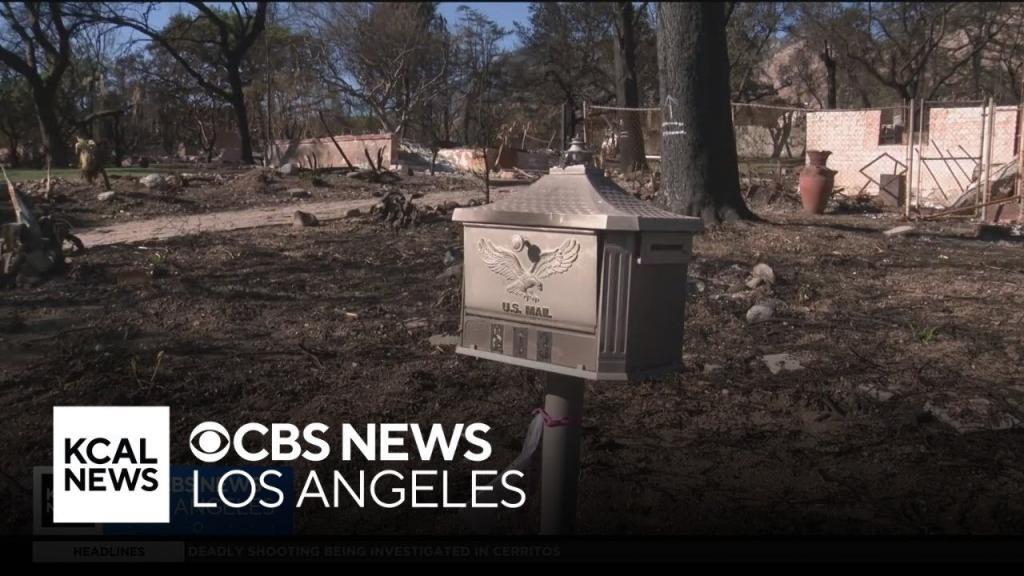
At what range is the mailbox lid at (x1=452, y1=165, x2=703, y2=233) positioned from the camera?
8.09ft

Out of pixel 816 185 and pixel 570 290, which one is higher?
pixel 816 185

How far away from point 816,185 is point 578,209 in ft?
39.5

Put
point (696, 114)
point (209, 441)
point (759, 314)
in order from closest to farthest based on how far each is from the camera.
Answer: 1. point (209, 441)
2. point (759, 314)
3. point (696, 114)

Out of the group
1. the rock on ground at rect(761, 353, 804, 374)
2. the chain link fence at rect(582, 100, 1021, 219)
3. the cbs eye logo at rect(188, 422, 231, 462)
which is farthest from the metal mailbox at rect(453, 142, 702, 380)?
the chain link fence at rect(582, 100, 1021, 219)

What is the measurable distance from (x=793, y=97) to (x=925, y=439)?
138 ft

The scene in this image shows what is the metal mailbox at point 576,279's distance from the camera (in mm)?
2518

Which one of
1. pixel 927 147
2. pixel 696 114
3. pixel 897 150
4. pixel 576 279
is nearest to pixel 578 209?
pixel 576 279

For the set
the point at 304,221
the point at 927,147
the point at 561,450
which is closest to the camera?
the point at 561,450

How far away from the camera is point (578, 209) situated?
2.59 m

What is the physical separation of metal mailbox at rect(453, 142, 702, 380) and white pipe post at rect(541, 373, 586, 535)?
0.63ft

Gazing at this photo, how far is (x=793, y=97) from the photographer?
43.1m

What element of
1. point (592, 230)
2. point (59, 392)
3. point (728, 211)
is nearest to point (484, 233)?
point (592, 230)

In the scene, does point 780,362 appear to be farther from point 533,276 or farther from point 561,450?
point 533,276

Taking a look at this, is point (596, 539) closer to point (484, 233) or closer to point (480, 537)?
point (480, 537)
